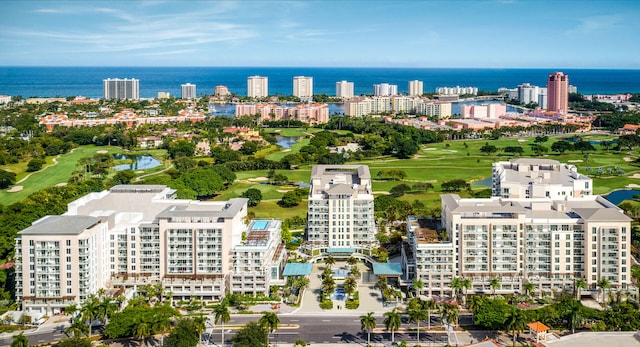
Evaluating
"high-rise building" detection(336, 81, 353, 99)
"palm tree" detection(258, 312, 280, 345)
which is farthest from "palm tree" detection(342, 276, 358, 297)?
"high-rise building" detection(336, 81, 353, 99)

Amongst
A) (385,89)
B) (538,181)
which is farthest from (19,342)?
(385,89)

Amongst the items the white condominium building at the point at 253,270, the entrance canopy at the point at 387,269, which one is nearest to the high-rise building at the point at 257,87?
the entrance canopy at the point at 387,269

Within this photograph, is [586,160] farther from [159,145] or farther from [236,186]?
[159,145]

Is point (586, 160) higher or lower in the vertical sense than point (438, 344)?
higher

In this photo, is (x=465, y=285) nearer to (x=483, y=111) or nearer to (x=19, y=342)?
(x=19, y=342)

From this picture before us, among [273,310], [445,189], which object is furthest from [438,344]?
[445,189]

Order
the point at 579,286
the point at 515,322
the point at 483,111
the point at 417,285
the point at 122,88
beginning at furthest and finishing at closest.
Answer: the point at 122,88, the point at 483,111, the point at 417,285, the point at 579,286, the point at 515,322

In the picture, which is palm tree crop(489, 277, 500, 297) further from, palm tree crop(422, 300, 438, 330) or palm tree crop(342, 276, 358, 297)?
palm tree crop(342, 276, 358, 297)
